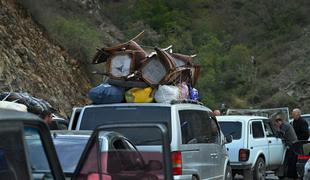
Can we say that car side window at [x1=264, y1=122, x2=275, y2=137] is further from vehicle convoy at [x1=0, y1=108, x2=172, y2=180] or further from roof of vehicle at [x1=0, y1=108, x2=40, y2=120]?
roof of vehicle at [x1=0, y1=108, x2=40, y2=120]

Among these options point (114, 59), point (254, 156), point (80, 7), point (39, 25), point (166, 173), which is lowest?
point (254, 156)

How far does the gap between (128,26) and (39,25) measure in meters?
30.5

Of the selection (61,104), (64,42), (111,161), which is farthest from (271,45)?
(111,161)

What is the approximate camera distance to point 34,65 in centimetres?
2116

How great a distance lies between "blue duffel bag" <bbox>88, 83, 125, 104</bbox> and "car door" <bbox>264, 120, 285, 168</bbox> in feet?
20.2

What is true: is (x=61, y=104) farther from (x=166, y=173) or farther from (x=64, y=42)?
(x=166, y=173)

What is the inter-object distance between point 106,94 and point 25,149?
7.18 metres

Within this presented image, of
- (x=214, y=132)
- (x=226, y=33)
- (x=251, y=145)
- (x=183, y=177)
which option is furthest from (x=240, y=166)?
(x=226, y=33)

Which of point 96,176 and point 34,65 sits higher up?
point 34,65

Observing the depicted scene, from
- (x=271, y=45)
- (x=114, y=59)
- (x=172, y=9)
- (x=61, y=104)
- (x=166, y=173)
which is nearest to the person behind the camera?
(x=166, y=173)

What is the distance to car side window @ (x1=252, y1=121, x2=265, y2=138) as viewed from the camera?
50.4 ft

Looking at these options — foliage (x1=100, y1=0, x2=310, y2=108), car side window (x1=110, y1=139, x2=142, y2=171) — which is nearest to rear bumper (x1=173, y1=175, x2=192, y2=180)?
car side window (x1=110, y1=139, x2=142, y2=171)

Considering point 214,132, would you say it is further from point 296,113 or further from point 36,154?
point 36,154

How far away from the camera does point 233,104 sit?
144 feet
